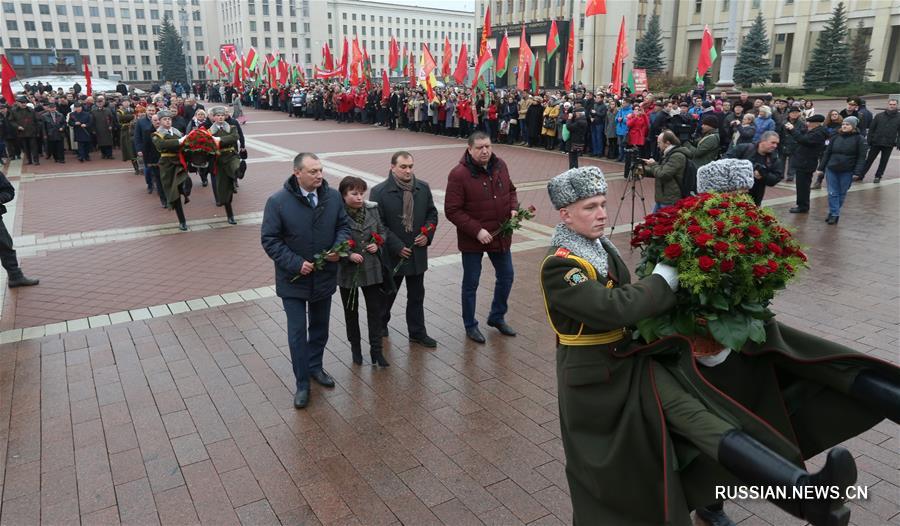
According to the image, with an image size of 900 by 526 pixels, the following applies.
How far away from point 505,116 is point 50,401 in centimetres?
1909

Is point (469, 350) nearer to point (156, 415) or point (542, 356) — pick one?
point (542, 356)

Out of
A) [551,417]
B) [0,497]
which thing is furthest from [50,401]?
[551,417]

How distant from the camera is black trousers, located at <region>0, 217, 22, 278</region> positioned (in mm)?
7605

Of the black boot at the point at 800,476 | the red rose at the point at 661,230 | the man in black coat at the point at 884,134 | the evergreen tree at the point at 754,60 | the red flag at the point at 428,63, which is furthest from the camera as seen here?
the evergreen tree at the point at 754,60

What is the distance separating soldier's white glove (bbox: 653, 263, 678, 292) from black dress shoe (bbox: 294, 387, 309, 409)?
10.5 ft

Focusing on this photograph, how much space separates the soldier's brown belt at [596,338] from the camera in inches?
109

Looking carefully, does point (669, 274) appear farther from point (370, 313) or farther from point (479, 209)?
point (370, 313)

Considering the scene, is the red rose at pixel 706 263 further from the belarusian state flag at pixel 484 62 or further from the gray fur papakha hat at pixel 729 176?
the belarusian state flag at pixel 484 62

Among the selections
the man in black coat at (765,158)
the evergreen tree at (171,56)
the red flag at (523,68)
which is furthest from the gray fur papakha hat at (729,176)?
the evergreen tree at (171,56)

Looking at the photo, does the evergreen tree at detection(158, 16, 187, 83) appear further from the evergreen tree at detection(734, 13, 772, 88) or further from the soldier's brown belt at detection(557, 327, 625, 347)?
the soldier's brown belt at detection(557, 327, 625, 347)

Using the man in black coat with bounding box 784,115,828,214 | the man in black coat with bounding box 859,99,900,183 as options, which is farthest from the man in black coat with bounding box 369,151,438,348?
the man in black coat with bounding box 859,99,900,183

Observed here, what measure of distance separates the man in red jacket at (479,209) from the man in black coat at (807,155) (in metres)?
7.67

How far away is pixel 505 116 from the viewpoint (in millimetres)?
22234

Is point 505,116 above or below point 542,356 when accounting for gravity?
above
